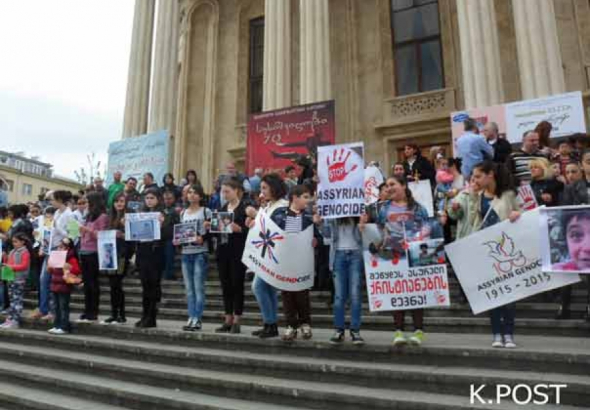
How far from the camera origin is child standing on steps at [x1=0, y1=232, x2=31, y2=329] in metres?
7.64

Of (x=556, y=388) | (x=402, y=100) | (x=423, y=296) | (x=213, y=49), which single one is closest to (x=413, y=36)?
(x=402, y=100)

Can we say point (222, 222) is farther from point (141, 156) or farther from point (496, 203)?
point (141, 156)

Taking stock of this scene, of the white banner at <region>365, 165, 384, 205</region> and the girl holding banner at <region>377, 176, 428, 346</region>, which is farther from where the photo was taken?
the white banner at <region>365, 165, 384, 205</region>

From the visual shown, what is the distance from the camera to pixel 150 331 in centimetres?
598

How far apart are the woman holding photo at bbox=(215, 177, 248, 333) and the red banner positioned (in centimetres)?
517

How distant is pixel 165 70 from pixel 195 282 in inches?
473

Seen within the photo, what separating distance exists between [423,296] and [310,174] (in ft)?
15.7

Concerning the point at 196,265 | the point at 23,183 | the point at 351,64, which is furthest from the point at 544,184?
the point at 23,183

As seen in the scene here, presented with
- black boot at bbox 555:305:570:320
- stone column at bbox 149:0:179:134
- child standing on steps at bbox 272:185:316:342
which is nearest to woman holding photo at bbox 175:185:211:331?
child standing on steps at bbox 272:185:316:342

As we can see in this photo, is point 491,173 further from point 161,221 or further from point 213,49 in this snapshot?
point 213,49

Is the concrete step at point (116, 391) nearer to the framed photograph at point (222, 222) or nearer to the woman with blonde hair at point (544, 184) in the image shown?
the framed photograph at point (222, 222)

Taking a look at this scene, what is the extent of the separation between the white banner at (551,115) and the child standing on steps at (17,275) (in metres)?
9.28

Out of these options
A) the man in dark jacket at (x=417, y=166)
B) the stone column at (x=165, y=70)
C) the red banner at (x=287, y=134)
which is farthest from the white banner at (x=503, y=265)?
the stone column at (x=165, y=70)

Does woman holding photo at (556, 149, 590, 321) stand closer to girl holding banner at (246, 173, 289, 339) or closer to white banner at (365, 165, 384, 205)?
white banner at (365, 165, 384, 205)
